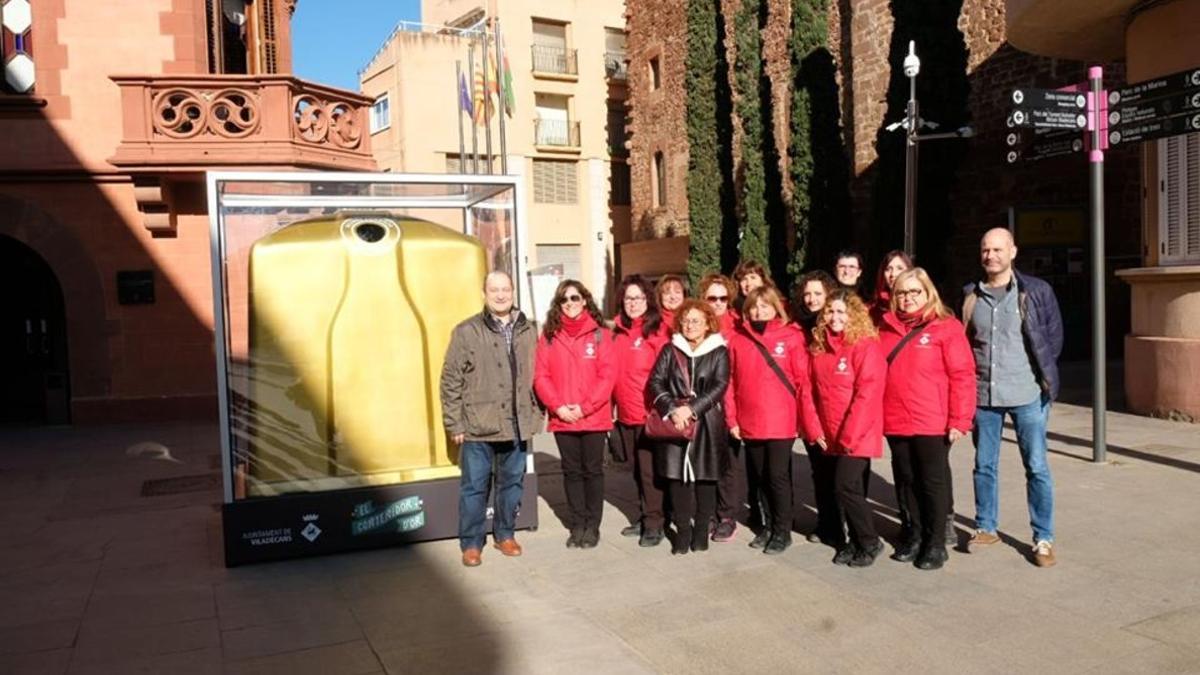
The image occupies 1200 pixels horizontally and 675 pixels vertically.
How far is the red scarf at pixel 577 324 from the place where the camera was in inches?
247

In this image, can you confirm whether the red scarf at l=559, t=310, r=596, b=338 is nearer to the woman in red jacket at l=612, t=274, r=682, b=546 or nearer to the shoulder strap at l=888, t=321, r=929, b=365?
the woman in red jacket at l=612, t=274, r=682, b=546

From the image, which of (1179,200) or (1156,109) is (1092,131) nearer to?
(1156,109)

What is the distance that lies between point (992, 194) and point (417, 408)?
1612cm

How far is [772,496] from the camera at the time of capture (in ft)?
20.0

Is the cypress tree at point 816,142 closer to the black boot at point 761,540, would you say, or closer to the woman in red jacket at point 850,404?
the black boot at point 761,540

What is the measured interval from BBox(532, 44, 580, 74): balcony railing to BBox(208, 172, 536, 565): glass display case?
3464 cm

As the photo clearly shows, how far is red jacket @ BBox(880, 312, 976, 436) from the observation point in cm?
548

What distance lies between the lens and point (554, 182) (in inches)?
1607

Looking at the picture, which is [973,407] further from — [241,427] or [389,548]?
[241,427]

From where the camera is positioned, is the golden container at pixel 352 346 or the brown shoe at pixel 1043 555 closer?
the brown shoe at pixel 1043 555

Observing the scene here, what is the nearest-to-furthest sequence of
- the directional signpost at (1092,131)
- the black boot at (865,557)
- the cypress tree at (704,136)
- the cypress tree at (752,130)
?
the black boot at (865,557) → the directional signpost at (1092,131) → the cypress tree at (752,130) → the cypress tree at (704,136)

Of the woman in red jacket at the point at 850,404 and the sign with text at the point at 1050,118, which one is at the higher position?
the sign with text at the point at 1050,118

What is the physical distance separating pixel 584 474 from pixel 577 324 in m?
0.96

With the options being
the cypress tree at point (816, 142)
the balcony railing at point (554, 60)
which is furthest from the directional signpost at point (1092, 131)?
the balcony railing at point (554, 60)
